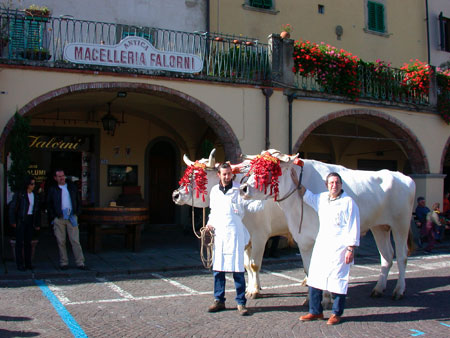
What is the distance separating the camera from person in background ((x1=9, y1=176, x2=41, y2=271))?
862 cm

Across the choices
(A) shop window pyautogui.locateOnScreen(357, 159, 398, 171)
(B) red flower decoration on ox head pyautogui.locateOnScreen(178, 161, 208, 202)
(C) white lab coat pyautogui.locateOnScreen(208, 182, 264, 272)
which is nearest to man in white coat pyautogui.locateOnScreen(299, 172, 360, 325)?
(C) white lab coat pyautogui.locateOnScreen(208, 182, 264, 272)

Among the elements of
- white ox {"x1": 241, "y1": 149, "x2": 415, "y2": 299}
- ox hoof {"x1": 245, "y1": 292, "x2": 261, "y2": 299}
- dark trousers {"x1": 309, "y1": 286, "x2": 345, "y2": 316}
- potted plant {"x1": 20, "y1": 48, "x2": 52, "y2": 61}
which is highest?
potted plant {"x1": 20, "y1": 48, "x2": 52, "y2": 61}

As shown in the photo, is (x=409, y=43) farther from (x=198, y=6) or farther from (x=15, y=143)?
(x=15, y=143)

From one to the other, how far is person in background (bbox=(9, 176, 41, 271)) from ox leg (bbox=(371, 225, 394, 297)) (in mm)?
5993

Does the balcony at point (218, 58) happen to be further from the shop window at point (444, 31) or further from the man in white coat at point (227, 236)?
the man in white coat at point (227, 236)

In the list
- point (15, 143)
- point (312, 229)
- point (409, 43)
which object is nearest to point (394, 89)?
point (409, 43)

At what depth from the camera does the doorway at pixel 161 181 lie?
1570 cm

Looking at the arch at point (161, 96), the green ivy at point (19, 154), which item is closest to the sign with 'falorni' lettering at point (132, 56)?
the arch at point (161, 96)

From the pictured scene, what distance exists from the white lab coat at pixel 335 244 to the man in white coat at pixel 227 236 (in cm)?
89

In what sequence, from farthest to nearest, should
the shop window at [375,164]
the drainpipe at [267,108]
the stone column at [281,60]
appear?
the shop window at [375,164] < the stone column at [281,60] < the drainpipe at [267,108]

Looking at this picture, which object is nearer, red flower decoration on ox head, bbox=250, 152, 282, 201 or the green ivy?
red flower decoration on ox head, bbox=250, 152, 282, 201

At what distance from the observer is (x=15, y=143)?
363 inches

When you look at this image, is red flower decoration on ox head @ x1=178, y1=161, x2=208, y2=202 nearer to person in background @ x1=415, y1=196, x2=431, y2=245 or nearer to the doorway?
person in background @ x1=415, y1=196, x2=431, y2=245

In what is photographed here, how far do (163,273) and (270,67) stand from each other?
589 centimetres
